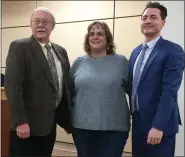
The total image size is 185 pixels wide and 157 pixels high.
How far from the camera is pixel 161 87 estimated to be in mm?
1772

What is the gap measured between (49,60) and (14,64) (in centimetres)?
29

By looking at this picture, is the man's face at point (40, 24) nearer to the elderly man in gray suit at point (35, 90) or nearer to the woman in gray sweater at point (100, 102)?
the elderly man in gray suit at point (35, 90)

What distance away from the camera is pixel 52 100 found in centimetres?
189

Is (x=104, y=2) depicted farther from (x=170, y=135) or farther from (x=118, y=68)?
(x=170, y=135)

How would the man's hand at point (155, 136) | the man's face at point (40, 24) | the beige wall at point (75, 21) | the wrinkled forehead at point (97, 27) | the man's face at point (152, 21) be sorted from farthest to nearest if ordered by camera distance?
the beige wall at point (75, 21) < the wrinkled forehead at point (97, 27) < the man's face at point (40, 24) < the man's face at point (152, 21) < the man's hand at point (155, 136)

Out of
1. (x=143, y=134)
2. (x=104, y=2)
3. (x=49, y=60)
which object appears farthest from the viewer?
(x=104, y=2)

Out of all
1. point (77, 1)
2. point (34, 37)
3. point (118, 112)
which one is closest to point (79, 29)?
point (77, 1)

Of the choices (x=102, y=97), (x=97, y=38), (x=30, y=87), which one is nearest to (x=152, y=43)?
(x=97, y=38)

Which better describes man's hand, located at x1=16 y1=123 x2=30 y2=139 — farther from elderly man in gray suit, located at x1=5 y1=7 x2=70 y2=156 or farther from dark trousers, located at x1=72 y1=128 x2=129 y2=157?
dark trousers, located at x1=72 y1=128 x2=129 y2=157

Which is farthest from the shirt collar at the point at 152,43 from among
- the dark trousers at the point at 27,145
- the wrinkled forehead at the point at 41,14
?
the dark trousers at the point at 27,145

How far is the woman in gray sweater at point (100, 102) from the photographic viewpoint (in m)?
1.91

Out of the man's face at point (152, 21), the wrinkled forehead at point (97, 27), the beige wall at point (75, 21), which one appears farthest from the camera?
the beige wall at point (75, 21)

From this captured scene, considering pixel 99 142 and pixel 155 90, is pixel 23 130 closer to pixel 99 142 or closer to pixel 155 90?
pixel 99 142

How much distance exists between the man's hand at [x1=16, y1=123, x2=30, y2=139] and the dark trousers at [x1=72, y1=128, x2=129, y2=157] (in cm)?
41
